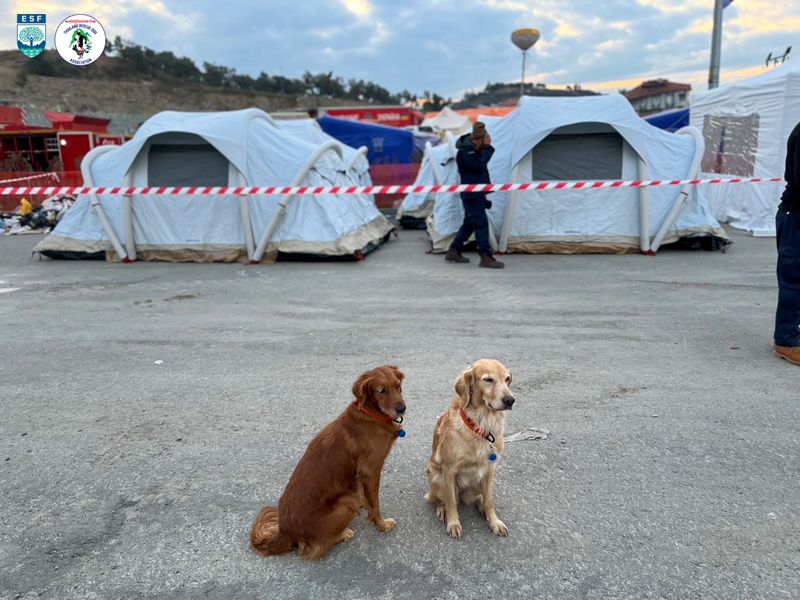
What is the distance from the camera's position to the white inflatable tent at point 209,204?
9.67 meters

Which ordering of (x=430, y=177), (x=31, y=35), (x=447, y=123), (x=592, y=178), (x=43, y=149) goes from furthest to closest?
(x=447, y=123) < (x=43, y=149) < (x=430, y=177) < (x=31, y=35) < (x=592, y=178)

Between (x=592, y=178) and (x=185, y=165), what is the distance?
7.26m

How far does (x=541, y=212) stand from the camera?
404 inches

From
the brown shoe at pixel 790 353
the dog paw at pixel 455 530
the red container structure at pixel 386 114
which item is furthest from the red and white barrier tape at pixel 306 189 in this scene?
the red container structure at pixel 386 114

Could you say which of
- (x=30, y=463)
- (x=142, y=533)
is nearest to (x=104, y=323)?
(x=30, y=463)

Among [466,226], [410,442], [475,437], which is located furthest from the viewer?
[466,226]

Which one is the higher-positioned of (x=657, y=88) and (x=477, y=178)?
(x=657, y=88)

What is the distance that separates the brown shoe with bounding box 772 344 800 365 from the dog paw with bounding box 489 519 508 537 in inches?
136

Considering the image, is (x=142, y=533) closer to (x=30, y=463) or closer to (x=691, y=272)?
(x=30, y=463)

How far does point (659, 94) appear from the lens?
2485 inches

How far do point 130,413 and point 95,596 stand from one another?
73.6 inches

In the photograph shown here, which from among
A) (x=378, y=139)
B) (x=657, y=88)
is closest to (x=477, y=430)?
(x=378, y=139)

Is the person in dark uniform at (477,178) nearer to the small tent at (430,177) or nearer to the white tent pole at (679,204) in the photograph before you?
the small tent at (430,177)

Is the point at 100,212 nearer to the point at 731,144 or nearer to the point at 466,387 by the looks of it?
the point at 466,387
